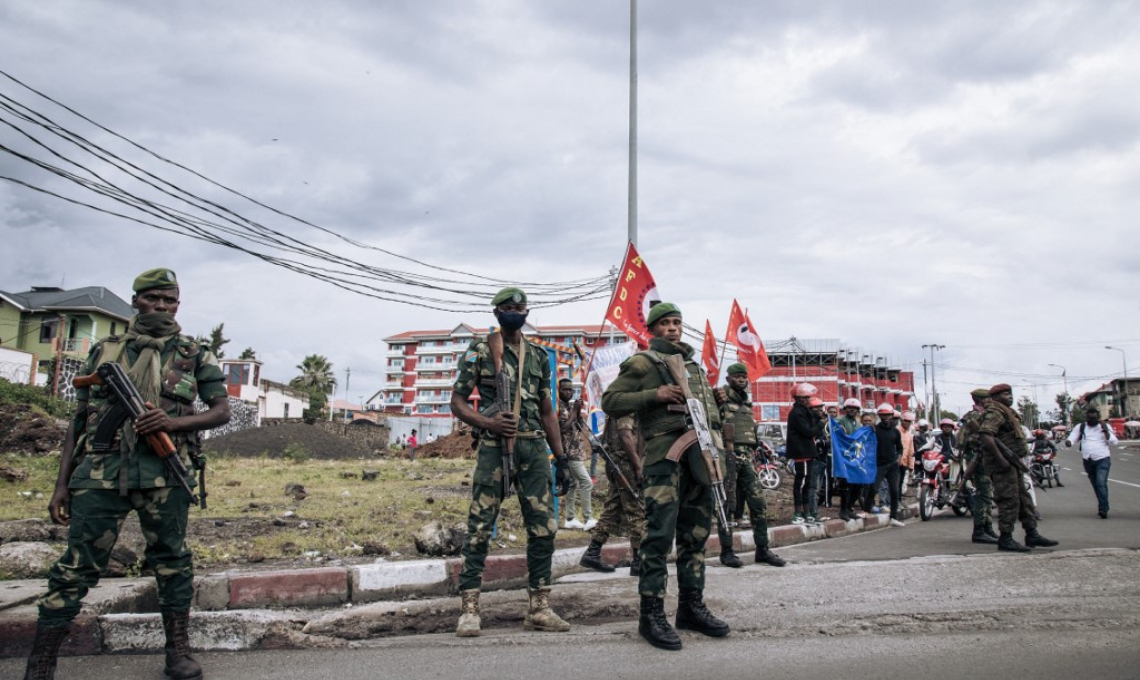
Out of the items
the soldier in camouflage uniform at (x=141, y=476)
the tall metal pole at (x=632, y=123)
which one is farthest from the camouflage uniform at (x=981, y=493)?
the soldier in camouflage uniform at (x=141, y=476)

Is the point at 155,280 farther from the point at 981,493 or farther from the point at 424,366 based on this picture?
the point at 424,366

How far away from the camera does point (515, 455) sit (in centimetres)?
443

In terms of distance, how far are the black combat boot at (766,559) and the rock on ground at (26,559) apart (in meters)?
5.45

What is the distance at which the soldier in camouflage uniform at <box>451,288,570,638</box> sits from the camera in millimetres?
4246

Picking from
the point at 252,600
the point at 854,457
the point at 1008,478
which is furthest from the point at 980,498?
the point at 252,600

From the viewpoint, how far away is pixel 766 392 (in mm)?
75875

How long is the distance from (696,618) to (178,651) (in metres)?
2.54

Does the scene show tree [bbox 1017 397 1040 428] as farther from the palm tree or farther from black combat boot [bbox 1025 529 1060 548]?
black combat boot [bbox 1025 529 1060 548]

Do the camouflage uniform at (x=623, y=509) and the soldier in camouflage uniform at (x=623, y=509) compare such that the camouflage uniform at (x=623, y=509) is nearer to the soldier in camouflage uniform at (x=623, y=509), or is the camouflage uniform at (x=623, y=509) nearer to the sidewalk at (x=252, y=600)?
the soldier in camouflage uniform at (x=623, y=509)

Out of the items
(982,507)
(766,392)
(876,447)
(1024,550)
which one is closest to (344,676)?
(1024,550)

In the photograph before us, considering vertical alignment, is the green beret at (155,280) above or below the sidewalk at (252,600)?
above

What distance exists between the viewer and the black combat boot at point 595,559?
6.38 metres

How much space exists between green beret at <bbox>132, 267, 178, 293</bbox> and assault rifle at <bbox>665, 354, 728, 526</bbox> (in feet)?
8.53

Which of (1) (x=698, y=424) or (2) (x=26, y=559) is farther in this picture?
(2) (x=26, y=559)
